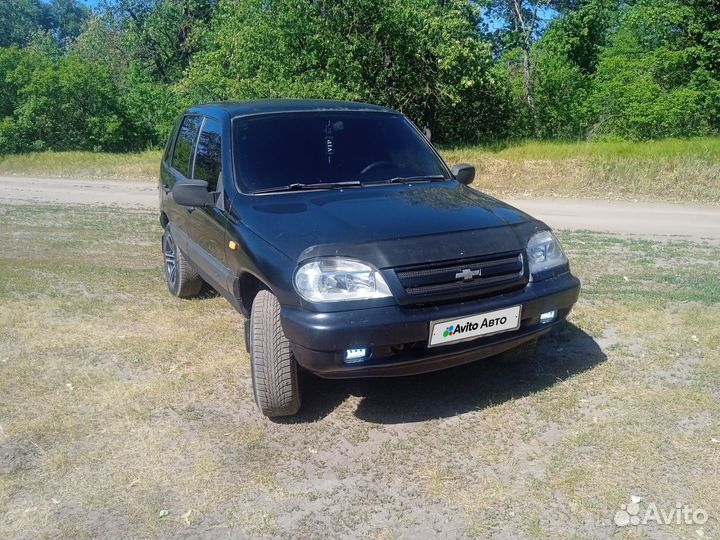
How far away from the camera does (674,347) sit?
486 centimetres

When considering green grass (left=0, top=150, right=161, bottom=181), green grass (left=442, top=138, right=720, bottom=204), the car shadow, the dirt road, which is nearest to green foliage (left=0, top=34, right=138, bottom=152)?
green grass (left=0, top=150, right=161, bottom=181)

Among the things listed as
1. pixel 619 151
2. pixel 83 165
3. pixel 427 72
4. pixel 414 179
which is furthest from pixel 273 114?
pixel 83 165

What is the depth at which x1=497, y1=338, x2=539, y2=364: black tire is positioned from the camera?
14.6 feet

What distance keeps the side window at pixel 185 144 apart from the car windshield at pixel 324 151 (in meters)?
0.95

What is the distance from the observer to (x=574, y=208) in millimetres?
12922

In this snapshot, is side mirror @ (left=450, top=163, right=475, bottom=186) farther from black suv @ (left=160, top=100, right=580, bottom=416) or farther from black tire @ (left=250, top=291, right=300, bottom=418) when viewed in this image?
black tire @ (left=250, top=291, right=300, bottom=418)

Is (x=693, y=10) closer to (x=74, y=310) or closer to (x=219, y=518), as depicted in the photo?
(x=74, y=310)

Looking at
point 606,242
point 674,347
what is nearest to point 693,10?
point 606,242

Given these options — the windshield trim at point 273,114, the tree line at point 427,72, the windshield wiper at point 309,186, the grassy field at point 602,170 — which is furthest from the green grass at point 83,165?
the windshield wiper at point 309,186

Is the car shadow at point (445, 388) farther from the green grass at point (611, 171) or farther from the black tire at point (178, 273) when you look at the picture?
the green grass at point (611, 171)

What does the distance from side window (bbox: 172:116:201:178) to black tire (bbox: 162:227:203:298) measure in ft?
2.39

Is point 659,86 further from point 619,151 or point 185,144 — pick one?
point 185,144

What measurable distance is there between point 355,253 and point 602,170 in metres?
13.9

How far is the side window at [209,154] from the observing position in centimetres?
470
